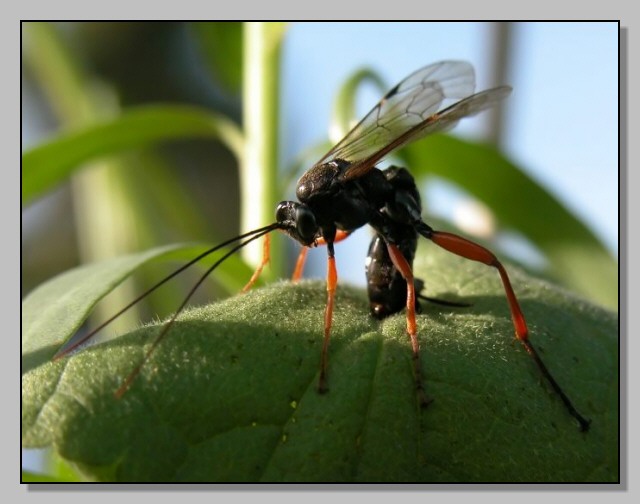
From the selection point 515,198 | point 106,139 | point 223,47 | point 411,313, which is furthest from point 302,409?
point 223,47

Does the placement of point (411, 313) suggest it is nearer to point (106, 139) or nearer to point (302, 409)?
point (302, 409)

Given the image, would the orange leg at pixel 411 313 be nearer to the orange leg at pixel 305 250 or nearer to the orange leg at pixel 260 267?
the orange leg at pixel 305 250

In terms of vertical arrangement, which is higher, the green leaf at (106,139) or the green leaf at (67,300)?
the green leaf at (106,139)

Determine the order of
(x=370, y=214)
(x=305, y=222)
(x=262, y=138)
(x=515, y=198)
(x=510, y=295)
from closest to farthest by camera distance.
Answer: (x=510, y=295) → (x=305, y=222) → (x=370, y=214) → (x=262, y=138) → (x=515, y=198)

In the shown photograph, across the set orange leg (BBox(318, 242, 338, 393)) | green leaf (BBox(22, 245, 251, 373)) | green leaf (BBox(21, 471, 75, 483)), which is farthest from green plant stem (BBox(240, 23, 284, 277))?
green leaf (BBox(21, 471, 75, 483))

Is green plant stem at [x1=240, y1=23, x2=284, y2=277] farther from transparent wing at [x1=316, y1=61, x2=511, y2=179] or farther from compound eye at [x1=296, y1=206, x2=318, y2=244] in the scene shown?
compound eye at [x1=296, y1=206, x2=318, y2=244]

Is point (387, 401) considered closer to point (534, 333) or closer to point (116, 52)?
point (534, 333)

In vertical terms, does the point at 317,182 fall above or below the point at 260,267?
above

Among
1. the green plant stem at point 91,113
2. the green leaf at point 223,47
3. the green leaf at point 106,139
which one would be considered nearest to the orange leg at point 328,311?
the green leaf at point 106,139
